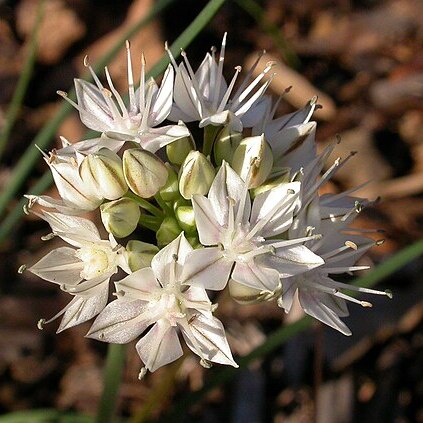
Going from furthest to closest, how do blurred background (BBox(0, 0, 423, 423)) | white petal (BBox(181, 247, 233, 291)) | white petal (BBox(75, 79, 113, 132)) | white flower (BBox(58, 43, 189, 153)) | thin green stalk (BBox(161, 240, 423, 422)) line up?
1. blurred background (BBox(0, 0, 423, 423))
2. thin green stalk (BBox(161, 240, 423, 422))
3. white petal (BBox(75, 79, 113, 132))
4. white flower (BBox(58, 43, 189, 153))
5. white petal (BBox(181, 247, 233, 291))

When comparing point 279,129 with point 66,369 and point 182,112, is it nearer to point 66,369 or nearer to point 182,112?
point 182,112

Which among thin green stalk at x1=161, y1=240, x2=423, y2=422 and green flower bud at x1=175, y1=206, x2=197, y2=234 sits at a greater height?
green flower bud at x1=175, y1=206, x2=197, y2=234

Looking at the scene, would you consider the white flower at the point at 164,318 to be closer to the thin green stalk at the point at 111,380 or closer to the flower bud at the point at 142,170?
the flower bud at the point at 142,170

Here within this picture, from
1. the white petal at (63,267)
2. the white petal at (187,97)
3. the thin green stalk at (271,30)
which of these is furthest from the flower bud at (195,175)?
the thin green stalk at (271,30)

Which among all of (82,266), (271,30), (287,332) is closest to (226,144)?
(82,266)

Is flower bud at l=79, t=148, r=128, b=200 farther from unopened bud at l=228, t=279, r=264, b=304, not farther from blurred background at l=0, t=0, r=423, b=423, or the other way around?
blurred background at l=0, t=0, r=423, b=423

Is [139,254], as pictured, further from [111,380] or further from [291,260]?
[111,380]

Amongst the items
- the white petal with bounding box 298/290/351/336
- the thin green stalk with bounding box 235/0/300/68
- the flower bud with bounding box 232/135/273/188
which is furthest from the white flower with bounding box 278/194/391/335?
the thin green stalk with bounding box 235/0/300/68
